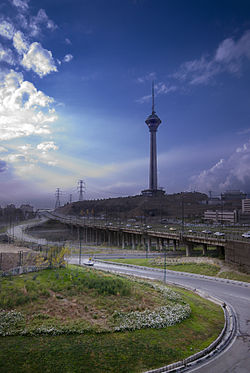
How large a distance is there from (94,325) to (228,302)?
16.4m

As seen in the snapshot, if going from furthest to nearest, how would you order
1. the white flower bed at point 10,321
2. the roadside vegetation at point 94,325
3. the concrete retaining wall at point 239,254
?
the concrete retaining wall at point 239,254, the white flower bed at point 10,321, the roadside vegetation at point 94,325

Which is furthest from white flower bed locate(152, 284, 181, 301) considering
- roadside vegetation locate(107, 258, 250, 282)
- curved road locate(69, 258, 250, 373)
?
roadside vegetation locate(107, 258, 250, 282)

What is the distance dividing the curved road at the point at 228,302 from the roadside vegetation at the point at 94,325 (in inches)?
58.9

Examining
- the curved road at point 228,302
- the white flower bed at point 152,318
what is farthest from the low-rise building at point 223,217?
the white flower bed at point 152,318

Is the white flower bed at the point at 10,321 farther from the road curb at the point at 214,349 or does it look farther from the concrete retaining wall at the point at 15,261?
the concrete retaining wall at the point at 15,261

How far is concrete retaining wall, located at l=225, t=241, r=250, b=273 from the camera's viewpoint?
127ft

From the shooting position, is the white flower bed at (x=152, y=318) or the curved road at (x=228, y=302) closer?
the curved road at (x=228, y=302)

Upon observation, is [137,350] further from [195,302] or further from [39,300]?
[195,302]

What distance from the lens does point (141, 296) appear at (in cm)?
2366

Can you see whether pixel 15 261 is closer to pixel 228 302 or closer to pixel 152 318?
pixel 152 318

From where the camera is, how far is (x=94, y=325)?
17625mm

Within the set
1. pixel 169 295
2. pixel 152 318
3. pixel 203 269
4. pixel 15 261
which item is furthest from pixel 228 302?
pixel 15 261

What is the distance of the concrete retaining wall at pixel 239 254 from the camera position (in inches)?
1523

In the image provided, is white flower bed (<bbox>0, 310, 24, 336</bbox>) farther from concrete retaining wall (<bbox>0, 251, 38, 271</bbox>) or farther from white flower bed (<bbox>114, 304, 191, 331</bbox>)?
concrete retaining wall (<bbox>0, 251, 38, 271</bbox>)
